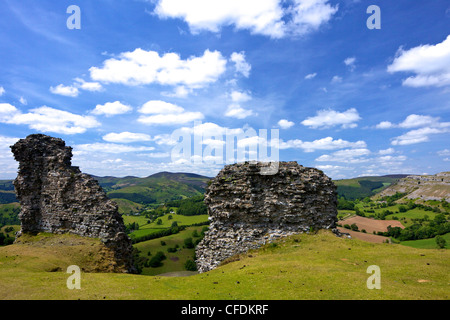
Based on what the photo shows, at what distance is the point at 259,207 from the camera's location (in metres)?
26.7

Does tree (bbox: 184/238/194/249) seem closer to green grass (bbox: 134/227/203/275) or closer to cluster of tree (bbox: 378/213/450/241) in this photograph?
green grass (bbox: 134/227/203/275)

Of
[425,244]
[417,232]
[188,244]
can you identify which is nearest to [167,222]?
[188,244]

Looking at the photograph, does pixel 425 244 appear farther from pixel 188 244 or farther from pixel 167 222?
pixel 167 222

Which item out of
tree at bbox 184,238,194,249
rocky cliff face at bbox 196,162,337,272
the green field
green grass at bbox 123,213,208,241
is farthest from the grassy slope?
green grass at bbox 123,213,208,241

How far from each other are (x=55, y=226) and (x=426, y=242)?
113m

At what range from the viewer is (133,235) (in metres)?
118

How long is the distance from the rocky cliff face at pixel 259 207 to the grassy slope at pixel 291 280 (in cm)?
366

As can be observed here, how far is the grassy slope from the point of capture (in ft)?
45.8

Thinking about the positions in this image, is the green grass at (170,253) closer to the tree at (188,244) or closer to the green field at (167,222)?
the tree at (188,244)

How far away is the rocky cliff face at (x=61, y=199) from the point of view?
90.7ft

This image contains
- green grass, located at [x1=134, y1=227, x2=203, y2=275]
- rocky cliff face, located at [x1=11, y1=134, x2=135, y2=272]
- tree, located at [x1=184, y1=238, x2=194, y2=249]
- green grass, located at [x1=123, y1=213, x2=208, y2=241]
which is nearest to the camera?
rocky cliff face, located at [x1=11, y1=134, x2=135, y2=272]

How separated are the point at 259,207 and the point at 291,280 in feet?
36.0

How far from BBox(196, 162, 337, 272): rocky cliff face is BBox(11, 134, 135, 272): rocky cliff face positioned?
10852 mm
